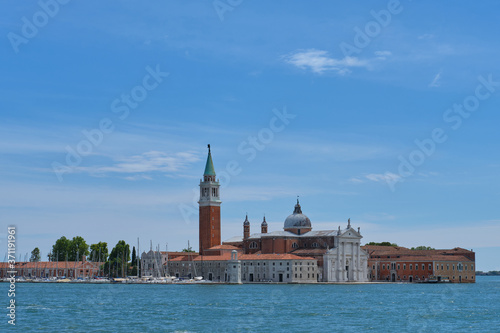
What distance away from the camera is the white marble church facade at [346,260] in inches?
3944

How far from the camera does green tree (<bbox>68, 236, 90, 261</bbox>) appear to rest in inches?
4791

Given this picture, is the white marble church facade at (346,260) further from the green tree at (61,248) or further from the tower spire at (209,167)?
the green tree at (61,248)

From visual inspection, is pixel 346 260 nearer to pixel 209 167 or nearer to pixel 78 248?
pixel 209 167

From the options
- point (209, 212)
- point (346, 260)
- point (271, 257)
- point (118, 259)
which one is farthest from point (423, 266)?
point (118, 259)

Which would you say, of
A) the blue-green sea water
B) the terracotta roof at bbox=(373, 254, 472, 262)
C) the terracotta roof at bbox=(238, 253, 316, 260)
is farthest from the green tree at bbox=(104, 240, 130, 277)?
the blue-green sea water

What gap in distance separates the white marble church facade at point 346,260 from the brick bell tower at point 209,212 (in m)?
17.4

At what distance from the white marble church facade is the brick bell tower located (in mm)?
17376

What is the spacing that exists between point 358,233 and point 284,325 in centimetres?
6443

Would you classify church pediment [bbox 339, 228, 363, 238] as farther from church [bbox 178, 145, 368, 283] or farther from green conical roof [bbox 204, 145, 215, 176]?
green conical roof [bbox 204, 145, 215, 176]

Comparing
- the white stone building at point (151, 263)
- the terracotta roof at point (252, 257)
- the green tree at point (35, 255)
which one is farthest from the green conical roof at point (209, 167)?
the green tree at point (35, 255)

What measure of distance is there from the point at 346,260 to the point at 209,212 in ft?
67.2

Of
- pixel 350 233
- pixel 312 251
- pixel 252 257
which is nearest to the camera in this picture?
pixel 252 257

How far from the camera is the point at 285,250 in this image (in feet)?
344

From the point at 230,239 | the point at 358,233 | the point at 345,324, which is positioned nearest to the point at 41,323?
the point at 345,324
